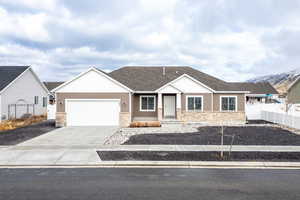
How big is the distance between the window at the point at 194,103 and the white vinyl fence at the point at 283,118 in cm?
693

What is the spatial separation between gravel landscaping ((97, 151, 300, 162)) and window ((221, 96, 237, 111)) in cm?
1315

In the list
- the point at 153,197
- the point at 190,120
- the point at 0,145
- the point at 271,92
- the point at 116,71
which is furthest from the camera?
the point at 271,92

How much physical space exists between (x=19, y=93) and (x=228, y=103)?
23.1 m

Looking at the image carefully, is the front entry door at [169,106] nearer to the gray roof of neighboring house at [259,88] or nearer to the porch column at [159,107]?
the porch column at [159,107]

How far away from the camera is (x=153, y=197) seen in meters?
5.84

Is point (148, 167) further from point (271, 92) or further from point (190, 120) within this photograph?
point (271, 92)

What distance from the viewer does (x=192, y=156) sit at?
31.9 ft

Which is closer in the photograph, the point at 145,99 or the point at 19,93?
the point at 145,99

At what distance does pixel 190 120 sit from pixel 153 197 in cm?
1736

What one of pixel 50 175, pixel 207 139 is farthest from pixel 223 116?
pixel 50 175

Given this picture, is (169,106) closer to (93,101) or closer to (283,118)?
(93,101)

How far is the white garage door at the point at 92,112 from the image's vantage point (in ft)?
67.4

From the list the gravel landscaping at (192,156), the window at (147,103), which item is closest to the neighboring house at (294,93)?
the window at (147,103)

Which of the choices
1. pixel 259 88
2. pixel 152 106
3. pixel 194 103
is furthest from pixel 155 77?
pixel 259 88
